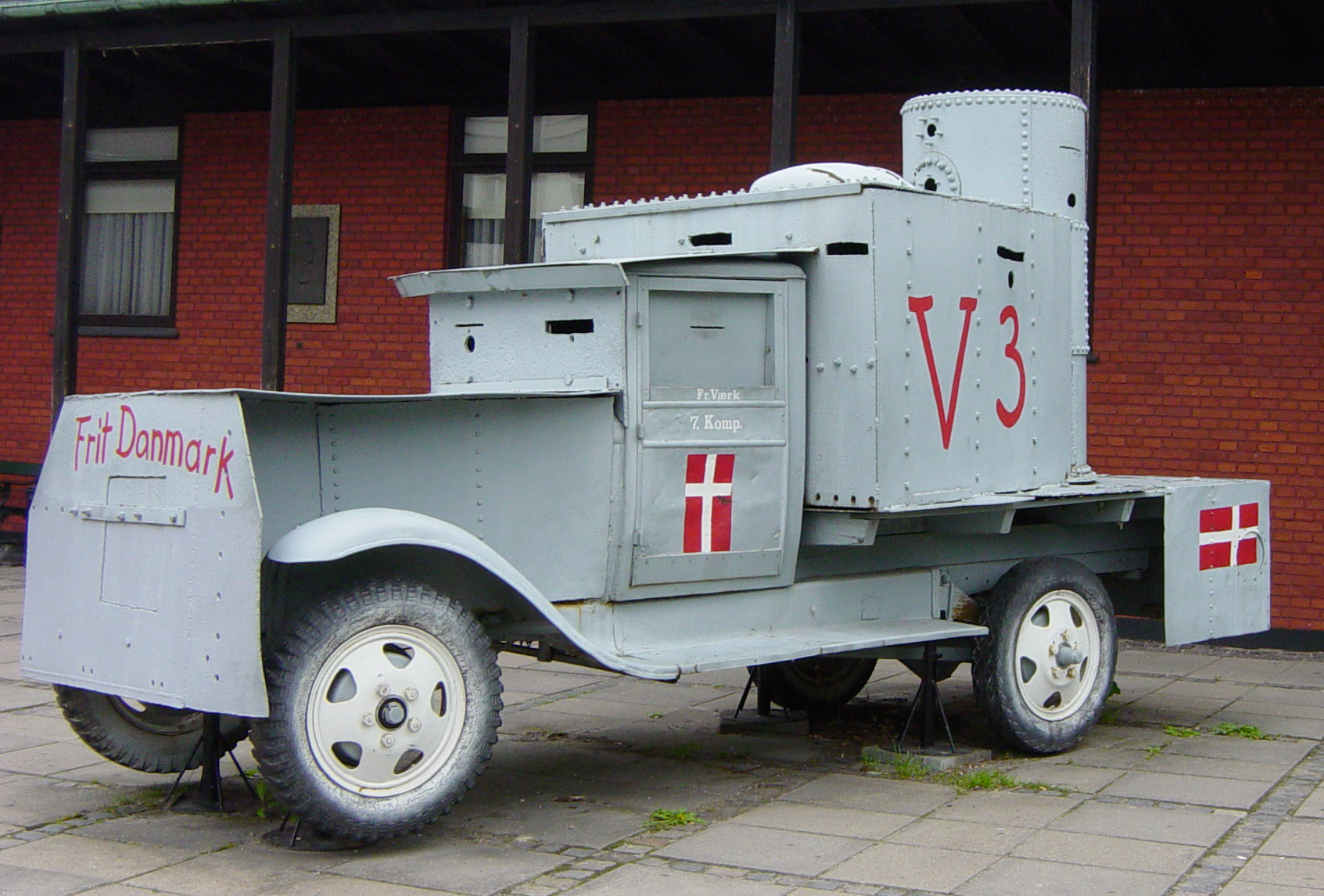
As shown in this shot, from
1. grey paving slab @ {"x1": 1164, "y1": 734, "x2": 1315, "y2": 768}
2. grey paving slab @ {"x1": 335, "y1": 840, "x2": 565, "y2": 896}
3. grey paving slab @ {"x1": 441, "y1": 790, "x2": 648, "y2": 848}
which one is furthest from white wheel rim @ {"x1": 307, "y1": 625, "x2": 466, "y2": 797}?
grey paving slab @ {"x1": 1164, "y1": 734, "x2": 1315, "y2": 768}

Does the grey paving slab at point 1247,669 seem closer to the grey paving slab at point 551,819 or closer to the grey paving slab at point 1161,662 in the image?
the grey paving slab at point 1161,662

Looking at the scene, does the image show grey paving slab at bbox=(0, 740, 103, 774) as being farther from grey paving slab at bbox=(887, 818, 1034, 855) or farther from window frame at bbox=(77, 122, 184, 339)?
window frame at bbox=(77, 122, 184, 339)

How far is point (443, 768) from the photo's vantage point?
5074 mm

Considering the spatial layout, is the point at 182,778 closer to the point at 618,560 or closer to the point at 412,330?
the point at 618,560

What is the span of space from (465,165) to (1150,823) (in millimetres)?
8718

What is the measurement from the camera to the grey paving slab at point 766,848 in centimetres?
503

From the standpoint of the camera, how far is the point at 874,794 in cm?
606

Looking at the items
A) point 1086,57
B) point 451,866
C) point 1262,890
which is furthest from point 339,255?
point 1262,890

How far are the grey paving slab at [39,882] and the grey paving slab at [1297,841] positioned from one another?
3484mm

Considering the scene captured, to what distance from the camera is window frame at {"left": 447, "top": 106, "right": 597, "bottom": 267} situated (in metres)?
12.7

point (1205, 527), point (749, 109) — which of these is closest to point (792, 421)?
point (1205, 527)

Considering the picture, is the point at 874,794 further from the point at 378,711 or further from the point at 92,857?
the point at 92,857

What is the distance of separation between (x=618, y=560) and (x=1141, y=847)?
1.94 m

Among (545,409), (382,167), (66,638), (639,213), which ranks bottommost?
(66,638)
